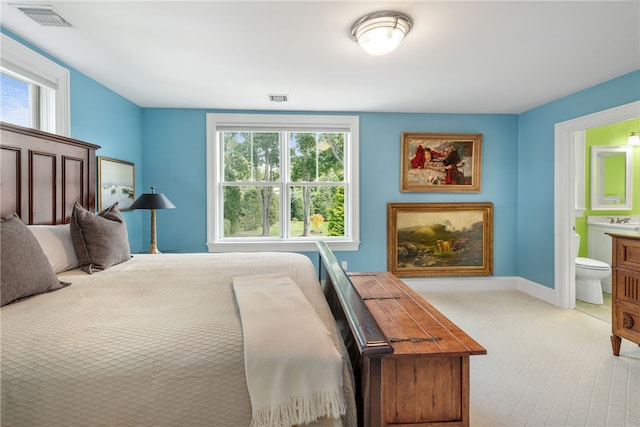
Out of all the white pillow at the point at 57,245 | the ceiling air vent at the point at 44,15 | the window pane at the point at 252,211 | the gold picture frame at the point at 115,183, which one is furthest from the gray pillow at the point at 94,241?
the window pane at the point at 252,211

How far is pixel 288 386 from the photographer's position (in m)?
1.00

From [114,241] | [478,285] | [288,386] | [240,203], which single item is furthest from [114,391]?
[478,285]

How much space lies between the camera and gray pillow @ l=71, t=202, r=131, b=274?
6.84 feet

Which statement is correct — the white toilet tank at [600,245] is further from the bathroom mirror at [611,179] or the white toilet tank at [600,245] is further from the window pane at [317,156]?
the window pane at [317,156]

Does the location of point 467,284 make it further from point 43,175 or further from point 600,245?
point 43,175

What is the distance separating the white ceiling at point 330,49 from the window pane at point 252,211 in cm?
115

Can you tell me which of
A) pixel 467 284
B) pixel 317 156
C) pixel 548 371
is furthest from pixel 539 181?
pixel 317 156

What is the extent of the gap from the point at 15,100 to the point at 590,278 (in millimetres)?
5921

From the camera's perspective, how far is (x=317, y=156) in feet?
13.7

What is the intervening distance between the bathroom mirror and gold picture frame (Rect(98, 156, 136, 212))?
19.8 feet

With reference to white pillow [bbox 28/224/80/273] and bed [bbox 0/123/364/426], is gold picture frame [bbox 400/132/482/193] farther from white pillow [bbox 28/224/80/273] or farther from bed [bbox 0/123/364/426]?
white pillow [bbox 28/224/80/273]

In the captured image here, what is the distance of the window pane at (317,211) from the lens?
4148mm

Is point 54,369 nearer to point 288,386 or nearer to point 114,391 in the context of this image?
point 114,391

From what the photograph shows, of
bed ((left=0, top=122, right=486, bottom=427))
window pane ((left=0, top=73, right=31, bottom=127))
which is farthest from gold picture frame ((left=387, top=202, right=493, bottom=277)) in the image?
window pane ((left=0, top=73, right=31, bottom=127))
